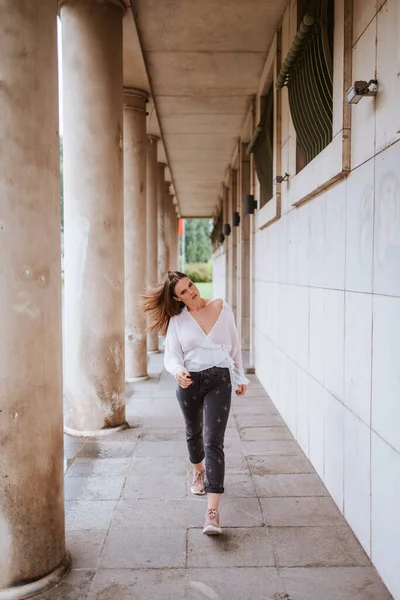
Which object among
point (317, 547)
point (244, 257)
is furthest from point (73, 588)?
point (244, 257)

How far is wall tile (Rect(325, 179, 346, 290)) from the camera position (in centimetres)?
397

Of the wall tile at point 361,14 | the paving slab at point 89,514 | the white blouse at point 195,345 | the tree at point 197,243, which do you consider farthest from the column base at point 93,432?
the tree at point 197,243

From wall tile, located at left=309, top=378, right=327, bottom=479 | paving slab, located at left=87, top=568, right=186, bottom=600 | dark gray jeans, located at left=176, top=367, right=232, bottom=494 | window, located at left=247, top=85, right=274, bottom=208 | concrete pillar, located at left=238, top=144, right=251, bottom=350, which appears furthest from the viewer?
concrete pillar, located at left=238, top=144, right=251, bottom=350

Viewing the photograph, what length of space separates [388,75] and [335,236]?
1353 mm

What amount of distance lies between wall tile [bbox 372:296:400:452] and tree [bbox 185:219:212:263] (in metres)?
72.3

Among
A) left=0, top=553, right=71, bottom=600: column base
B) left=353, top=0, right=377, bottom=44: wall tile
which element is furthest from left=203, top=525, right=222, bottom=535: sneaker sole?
left=353, top=0, right=377, bottom=44: wall tile

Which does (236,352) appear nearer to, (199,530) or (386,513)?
(199,530)

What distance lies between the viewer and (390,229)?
9.85ft

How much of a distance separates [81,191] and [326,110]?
2643 mm

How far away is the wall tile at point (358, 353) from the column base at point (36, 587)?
76.2 inches

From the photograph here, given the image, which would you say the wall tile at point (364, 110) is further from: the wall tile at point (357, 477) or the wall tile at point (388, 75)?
the wall tile at point (357, 477)

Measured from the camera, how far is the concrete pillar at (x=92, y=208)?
19.5ft

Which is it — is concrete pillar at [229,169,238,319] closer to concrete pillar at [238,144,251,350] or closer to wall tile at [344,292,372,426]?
concrete pillar at [238,144,251,350]

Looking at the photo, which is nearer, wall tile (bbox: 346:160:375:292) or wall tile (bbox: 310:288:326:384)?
wall tile (bbox: 346:160:375:292)
